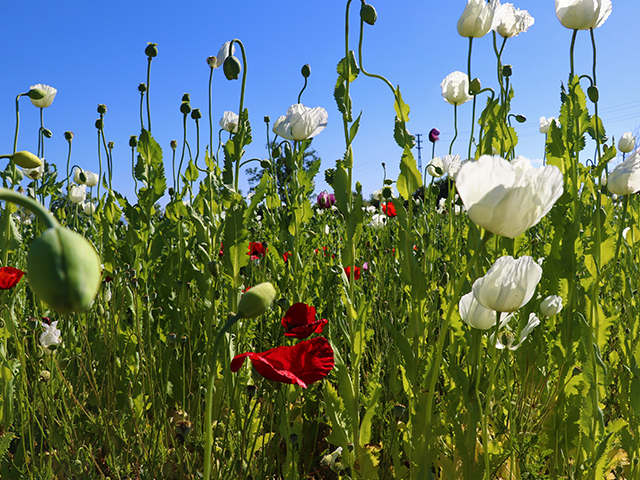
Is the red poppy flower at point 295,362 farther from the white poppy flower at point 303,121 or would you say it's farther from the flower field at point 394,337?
the white poppy flower at point 303,121

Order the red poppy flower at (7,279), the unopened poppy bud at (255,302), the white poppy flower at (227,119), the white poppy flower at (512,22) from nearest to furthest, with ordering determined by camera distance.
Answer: the unopened poppy bud at (255,302) → the red poppy flower at (7,279) → the white poppy flower at (512,22) → the white poppy flower at (227,119)

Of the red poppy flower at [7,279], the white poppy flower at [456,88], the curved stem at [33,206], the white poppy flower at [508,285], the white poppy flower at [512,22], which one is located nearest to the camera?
the curved stem at [33,206]

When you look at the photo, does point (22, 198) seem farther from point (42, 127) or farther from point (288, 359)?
point (42, 127)

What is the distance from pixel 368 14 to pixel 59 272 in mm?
1221

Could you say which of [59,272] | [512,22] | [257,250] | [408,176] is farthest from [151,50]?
[59,272]

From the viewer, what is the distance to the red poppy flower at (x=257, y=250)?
2.06 m

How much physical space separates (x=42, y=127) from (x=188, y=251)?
3.70 feet

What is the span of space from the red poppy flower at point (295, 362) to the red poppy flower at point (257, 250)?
3.44 ft

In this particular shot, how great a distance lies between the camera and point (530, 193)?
2.03 feet

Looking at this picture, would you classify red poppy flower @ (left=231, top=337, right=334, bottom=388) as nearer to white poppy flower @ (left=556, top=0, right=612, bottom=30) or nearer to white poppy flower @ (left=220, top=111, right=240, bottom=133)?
white poppy flower @ (left=556, top=0, right=612, bottom=30)

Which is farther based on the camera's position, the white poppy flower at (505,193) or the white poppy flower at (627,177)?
the white poppy flower at (627,177)

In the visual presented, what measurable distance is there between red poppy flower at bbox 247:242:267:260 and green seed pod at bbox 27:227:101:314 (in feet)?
5.42

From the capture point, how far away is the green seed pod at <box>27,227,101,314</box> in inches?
11.9

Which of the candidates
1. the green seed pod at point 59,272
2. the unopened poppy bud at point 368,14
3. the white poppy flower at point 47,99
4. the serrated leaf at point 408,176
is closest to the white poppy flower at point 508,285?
the serrated leaf at point 408,176
